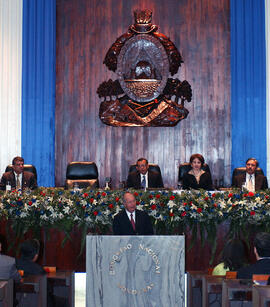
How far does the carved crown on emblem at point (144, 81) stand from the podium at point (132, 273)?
5.67 m

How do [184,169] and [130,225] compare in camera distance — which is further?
[184,169]

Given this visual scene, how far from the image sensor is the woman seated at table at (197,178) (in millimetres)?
6984

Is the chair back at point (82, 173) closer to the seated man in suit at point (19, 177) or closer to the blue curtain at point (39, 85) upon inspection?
the seated man in suit at point (19, 177)

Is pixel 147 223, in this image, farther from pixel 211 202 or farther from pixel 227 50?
pixel 227 50

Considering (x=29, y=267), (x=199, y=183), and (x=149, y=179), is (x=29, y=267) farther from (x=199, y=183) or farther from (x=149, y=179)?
(x=149, y=179)

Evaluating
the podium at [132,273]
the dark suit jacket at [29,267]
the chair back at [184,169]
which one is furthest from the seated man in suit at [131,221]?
the chair back at [184,169]

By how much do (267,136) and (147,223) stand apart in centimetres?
427

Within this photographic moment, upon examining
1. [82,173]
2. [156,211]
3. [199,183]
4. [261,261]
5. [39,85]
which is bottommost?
[261,261]

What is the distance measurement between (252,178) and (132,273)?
14.2ft

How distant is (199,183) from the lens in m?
7.00

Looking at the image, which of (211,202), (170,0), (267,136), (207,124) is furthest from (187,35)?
(211,202)

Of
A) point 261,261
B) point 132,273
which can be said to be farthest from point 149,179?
point 132,273

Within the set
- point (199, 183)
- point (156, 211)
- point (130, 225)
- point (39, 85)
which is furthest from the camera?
point (39, 85)

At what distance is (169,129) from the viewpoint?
30.3ft
